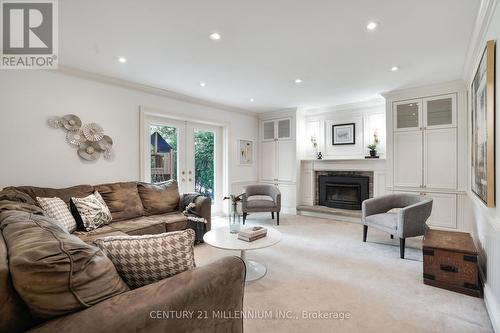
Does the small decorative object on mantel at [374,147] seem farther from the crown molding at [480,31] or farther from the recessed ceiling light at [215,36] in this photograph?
the recessed ceiling light at [215,36]

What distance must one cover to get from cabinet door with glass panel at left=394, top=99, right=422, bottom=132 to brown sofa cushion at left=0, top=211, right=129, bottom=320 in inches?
184

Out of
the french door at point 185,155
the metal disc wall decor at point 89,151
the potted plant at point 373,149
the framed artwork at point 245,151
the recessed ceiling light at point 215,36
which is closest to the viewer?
the recessed ceiling light at point 215,36

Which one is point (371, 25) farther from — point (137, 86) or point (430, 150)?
point (137, 86)

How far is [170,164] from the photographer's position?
4492 millimetres

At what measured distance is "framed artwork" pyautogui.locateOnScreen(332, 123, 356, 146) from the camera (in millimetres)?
5104

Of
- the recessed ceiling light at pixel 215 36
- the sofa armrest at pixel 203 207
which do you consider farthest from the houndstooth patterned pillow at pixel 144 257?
the sofa armrest at pixel 203 207

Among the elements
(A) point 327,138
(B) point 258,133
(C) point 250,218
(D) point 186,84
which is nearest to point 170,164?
(D) point 186,84

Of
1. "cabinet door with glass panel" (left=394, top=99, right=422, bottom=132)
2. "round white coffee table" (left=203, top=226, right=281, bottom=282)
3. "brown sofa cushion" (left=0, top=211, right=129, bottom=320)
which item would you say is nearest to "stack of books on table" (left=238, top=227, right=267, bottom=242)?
"round white coffee table" (left=203, top=226, right=281, bottom=282)

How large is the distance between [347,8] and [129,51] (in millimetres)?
2253

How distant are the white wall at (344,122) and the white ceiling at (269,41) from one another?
905mm

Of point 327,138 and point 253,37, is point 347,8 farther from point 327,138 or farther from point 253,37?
point 327,138

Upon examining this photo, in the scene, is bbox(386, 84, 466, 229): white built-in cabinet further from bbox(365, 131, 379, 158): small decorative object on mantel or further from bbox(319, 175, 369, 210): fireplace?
bbox(319, 175, 369, 210): fireplace

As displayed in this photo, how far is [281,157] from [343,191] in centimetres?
155

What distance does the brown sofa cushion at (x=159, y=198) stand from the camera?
348 centimetres
